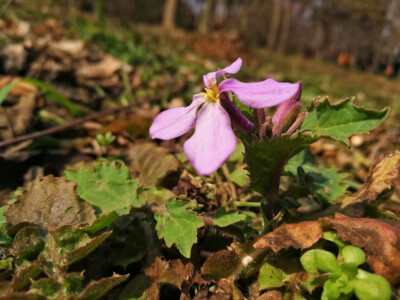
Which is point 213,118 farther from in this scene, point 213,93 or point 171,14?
point 171,14

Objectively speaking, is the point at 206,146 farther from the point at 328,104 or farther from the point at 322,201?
the point at 322,201

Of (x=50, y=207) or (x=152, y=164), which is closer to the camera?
(x=50, y=207)

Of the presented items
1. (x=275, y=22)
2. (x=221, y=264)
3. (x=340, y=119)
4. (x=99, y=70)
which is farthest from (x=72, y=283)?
(x=275, y=22)

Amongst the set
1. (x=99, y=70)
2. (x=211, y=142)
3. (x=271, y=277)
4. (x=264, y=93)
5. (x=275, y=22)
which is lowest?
(x=275, y=22)

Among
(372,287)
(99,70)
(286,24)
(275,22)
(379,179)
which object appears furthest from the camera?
(286,24)

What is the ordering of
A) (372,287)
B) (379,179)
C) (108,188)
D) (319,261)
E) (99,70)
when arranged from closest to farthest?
(372,287), (319,261), (379,179), (108,188), (99,70)

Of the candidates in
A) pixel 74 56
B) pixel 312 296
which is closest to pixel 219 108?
pixel 312 296

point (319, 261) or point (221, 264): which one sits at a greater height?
point (319, 261)

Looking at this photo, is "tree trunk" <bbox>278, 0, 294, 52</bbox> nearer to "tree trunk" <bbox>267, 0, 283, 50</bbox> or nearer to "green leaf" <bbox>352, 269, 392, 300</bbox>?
"tree trunk" <bbox>267, 0, 283, 50</bbox>
